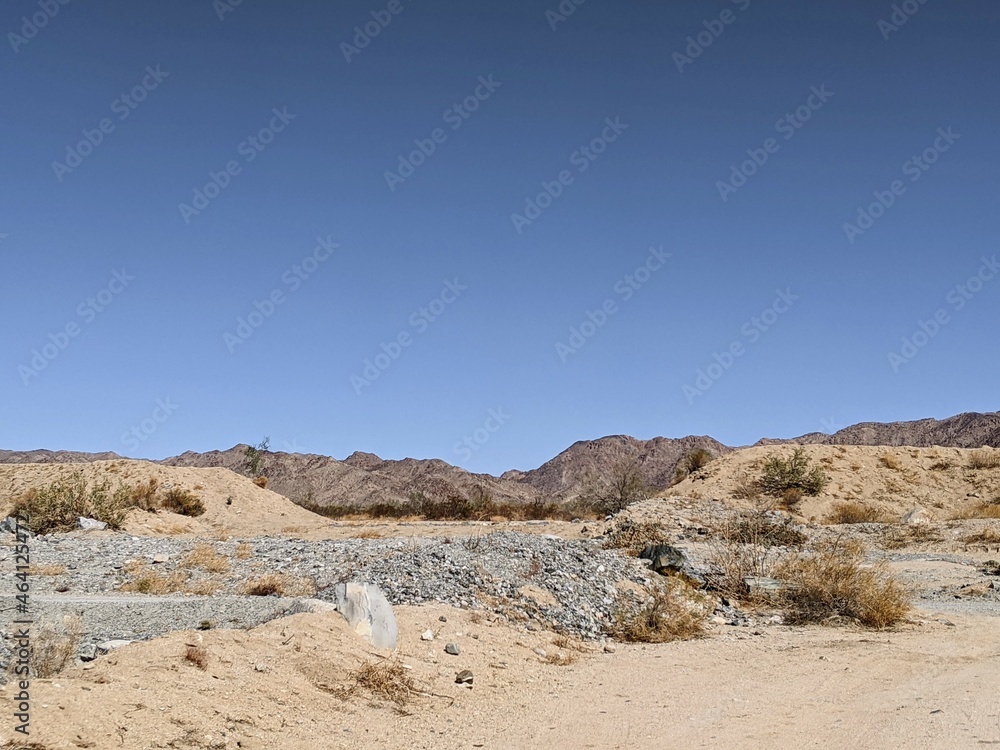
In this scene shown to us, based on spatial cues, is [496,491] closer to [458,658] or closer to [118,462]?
[118,462]

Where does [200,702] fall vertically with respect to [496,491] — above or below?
below

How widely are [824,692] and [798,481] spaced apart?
31218mm

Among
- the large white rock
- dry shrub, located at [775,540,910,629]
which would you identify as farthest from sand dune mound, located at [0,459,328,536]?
the large white rock

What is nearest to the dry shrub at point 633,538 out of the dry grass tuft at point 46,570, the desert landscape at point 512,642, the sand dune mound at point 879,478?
the desert landscape at point 512,642

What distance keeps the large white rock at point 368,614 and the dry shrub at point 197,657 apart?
6.60ft

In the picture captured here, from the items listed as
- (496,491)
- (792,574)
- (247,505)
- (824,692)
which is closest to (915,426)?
(496,491)

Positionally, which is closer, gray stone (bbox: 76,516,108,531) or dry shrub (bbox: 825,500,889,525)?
gray stone (bbox: 76,516,108,531)

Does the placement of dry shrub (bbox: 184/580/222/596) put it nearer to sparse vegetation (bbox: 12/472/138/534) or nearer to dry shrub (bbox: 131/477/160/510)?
sparse vegetation (bbox: 12/472/138/534)

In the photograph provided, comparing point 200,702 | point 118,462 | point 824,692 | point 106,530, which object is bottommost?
point 824,692

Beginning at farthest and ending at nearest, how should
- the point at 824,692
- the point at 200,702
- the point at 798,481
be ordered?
the point at 798,481
the point at 824,692
the point at 200,702

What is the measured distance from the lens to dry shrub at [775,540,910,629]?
11.6 m

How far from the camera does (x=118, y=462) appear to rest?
41562mm

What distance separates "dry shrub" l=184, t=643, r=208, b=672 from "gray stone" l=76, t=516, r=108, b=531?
62.0 feet

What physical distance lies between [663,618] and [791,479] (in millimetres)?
28277
